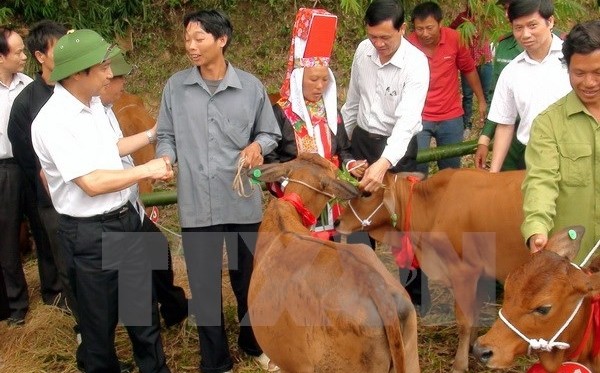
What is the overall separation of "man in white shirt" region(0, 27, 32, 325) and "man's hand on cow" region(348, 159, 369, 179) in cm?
240

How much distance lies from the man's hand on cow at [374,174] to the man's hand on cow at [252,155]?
736mm

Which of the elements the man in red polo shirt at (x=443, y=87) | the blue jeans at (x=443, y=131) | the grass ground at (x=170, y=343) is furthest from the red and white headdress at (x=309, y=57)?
the blue jeans at (x=443, y=131)

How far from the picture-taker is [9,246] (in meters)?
5.74

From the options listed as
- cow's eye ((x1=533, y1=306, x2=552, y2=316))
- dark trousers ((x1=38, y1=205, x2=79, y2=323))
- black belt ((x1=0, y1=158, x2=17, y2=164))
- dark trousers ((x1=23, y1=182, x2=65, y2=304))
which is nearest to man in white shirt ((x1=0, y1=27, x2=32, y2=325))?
black belt ((x1=0, y1=158, x2=17, y2=164))

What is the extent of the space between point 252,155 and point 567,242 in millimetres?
1785

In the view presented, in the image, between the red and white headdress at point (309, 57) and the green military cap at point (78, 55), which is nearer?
the green military cap at point (78, 55)

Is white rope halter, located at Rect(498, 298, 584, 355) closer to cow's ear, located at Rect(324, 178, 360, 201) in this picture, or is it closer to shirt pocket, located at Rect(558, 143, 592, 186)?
shirt pocket, located at Rect(558, 143, 592, 186)

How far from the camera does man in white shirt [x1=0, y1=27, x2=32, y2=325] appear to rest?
219 inches

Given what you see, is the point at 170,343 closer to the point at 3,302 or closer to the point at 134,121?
the point at 3,302

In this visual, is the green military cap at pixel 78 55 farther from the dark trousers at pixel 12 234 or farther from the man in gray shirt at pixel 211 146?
the dark trousers at pixel 12 234

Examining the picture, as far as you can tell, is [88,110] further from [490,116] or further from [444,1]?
[444,1]

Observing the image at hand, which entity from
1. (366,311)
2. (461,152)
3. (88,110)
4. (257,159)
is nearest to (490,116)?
(461,152)

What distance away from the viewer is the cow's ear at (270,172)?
169 inches

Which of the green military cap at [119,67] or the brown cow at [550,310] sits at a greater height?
the green military cap at [119,67]
